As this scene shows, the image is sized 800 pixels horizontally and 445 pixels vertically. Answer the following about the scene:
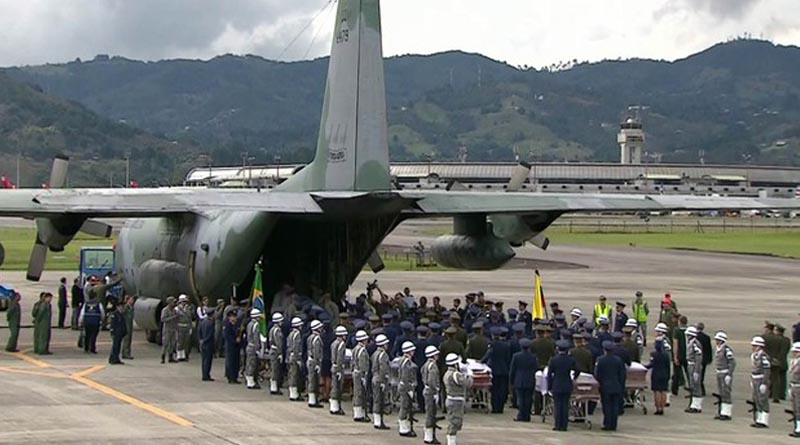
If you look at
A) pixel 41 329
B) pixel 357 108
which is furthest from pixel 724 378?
pixel 41 329

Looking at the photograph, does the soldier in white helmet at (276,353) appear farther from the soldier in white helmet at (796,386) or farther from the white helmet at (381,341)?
the soldier in white helmet at (796,386)

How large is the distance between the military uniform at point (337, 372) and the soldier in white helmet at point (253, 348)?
118 inches

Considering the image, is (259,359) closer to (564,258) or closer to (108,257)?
(108,257)

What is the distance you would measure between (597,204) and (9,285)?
28.0 m

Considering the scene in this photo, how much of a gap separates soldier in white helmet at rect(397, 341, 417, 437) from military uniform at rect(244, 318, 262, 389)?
5.08 meters

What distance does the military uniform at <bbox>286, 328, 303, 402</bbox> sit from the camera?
20312 millimetres

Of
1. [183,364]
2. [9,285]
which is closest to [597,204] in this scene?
[183,364]

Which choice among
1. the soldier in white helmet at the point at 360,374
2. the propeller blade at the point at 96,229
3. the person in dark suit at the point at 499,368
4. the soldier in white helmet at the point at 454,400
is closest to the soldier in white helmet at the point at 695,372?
the person in dark suit at the point at 499,368

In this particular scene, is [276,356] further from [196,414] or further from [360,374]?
[360,374]

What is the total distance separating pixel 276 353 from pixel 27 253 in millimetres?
45432

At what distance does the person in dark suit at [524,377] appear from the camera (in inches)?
738

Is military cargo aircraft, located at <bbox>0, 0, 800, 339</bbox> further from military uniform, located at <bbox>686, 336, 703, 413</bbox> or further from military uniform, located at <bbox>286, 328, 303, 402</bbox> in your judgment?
military uniform, located at <bbox>686, 336, 703, 413</bbox>

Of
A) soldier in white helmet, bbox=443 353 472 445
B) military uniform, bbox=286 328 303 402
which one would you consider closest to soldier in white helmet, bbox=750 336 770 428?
soldier in white helmet, bbox=443 353 472 445

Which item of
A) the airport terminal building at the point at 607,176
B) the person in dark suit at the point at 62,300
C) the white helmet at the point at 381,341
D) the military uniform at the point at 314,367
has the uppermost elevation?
the airport terminal building at the point at 607,176
